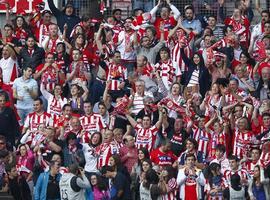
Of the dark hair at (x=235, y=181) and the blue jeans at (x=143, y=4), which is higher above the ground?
the blue jeans at (x=143, y=4)

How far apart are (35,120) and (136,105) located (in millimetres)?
2110

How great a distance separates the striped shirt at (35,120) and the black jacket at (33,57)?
7.78 ft

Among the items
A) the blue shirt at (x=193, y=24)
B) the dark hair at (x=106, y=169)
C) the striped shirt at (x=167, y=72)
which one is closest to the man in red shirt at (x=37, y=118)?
the dark hair at (x=106, y=169)

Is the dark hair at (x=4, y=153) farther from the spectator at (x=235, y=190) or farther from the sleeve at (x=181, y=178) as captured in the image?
the spectator at (x=235, y=190)

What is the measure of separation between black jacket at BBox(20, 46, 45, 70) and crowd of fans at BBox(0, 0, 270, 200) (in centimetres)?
2

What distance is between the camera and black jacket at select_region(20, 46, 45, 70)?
37812 millimetres

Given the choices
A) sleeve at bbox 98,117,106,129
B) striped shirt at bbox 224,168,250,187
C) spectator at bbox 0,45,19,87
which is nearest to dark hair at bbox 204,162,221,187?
striped shirt at bbox 224,168,250,187

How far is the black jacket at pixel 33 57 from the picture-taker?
3781cm

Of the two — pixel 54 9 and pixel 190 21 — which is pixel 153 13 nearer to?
pixel 190 21

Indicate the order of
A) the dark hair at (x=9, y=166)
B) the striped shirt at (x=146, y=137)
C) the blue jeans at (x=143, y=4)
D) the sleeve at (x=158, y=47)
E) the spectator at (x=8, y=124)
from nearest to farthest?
1. the dark hair at (x=9, y=166)
2. the striped shirt at (x=146, y=137)
3. the spectator at (x=8, y=124)
4. the sleeve at (x=158, y=47)
5. the blue jeans at (x=143, y=4)

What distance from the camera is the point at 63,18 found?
3972 centimetres

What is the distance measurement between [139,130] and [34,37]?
4.68 m

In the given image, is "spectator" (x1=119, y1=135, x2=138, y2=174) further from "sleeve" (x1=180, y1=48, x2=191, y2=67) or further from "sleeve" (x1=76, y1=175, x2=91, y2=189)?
"sleeve" (x1=180, y1=48, x2=191, y2=67)

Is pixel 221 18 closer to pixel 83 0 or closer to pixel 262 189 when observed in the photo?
pixel 83 0
